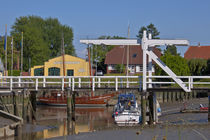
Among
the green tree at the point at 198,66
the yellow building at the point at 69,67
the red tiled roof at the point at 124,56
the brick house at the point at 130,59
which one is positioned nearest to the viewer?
the green tree at the point at 198,66

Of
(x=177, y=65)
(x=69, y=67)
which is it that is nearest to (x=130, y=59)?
(x=69, y=67)

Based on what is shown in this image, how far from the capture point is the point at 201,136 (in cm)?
1983

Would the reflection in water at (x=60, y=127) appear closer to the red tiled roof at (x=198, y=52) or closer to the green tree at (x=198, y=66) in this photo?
the green tree at (x=198, y=66)

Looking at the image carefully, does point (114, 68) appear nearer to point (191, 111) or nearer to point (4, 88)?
point (191, 111)

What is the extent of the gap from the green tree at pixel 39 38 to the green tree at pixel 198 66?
27.4 meters

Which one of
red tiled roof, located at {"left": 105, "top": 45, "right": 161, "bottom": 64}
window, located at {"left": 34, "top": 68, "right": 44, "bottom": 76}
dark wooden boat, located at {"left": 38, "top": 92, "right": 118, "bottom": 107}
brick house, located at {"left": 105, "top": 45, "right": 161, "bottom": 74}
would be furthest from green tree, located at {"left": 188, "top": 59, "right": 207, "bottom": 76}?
window, located at {"left": 34, "top": 68, "right": 44, "bottom": 76}

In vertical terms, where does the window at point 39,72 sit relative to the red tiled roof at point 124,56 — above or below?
below

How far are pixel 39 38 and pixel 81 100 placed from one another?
48365 millimetres

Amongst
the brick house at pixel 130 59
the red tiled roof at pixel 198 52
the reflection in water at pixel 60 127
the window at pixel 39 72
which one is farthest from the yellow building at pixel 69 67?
the red tiled roof at pixel 198 52

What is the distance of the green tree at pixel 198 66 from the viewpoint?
6294 cm

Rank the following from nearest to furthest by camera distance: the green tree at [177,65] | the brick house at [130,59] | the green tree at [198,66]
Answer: the green tree at [177,65]
the green tree at [198,66]
the brick house at [130,59]

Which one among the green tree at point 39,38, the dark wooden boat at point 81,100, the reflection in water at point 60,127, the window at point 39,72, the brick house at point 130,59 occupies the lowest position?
the reflection in water at point 60,127

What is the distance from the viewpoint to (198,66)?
63312 mm

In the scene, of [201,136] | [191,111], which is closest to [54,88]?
[201,136]
